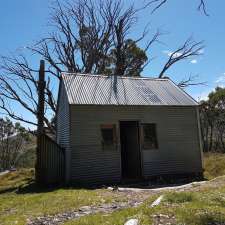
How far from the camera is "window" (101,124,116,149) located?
1412cm

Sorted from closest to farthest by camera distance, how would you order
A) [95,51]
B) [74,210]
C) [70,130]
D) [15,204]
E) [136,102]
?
[74,210] → [15,204] → [70,130] → [136,102] → [95,51]

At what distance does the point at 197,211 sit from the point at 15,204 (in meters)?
5.83

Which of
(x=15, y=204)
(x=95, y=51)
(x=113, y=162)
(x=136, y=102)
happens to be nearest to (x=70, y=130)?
(x=113, y=162)

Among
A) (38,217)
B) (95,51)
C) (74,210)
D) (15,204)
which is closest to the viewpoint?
(38,217)

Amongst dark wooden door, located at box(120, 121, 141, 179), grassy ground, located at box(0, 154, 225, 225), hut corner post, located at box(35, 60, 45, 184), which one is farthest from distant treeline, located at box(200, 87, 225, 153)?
grassy ground, located at box(0, 154, 225, 225)

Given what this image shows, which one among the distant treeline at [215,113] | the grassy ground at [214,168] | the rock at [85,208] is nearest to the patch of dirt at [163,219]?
the rock at [85,208]

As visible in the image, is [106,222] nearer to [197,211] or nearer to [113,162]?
[197,211]

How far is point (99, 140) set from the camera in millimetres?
13938

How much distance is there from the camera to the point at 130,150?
1584 centimetres

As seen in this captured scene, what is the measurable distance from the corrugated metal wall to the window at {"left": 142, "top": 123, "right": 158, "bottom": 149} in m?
0.20

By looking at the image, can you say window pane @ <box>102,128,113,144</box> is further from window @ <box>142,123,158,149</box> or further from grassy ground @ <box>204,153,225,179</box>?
grassy ground @ <box>204,153,225,179</box>

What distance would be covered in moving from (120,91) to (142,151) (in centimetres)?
315

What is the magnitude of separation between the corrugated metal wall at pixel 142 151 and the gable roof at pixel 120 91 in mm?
310

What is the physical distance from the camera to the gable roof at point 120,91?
47.2 ft
